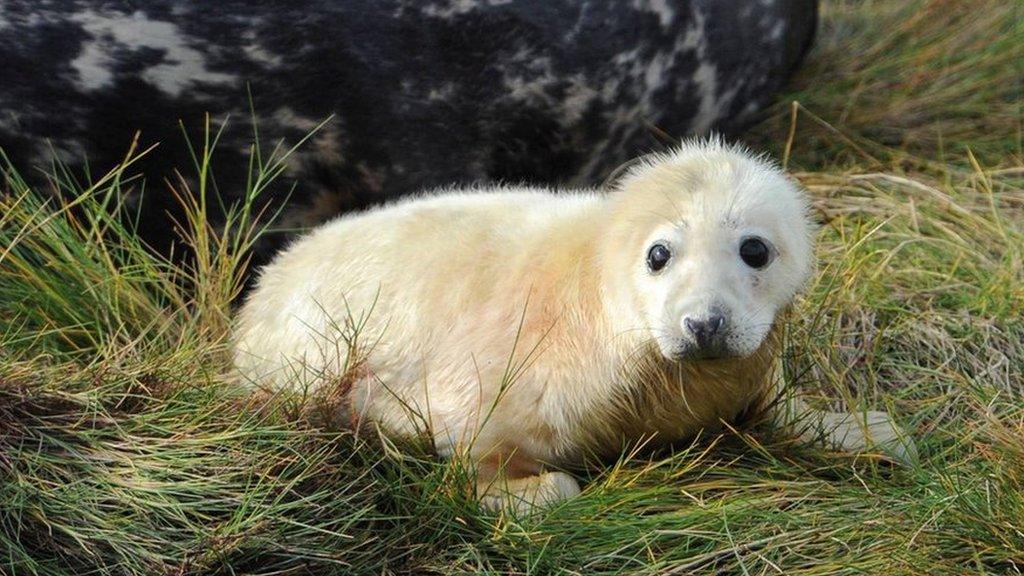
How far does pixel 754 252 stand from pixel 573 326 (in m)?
0.37

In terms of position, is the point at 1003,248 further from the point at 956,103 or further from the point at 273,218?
the point at 273,218

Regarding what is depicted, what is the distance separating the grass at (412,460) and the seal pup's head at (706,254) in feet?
0.99

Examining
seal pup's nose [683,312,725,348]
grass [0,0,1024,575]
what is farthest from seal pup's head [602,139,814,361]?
grass [0,0,1024,575]

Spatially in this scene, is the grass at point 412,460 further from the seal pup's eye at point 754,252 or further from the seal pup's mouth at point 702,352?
the seal pup's eye at point 754,252

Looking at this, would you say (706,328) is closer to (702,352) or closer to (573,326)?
(702,352)

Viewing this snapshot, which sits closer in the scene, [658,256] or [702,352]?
[702,352]

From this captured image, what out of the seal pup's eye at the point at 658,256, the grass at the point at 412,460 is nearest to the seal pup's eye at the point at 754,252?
the seal pup's eye at the point at 658,256

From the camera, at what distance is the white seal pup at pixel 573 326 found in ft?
9.26

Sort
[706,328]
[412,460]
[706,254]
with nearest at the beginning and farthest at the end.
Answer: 1. [706,328]
2. [706,254]
3. [412,460]

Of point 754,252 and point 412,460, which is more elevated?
point 754,252

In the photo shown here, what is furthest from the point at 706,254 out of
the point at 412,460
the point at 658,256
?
the point at 412,460

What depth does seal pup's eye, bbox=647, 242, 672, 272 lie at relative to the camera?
2.83 metres

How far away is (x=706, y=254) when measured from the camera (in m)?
2.79

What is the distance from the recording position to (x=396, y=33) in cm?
398
